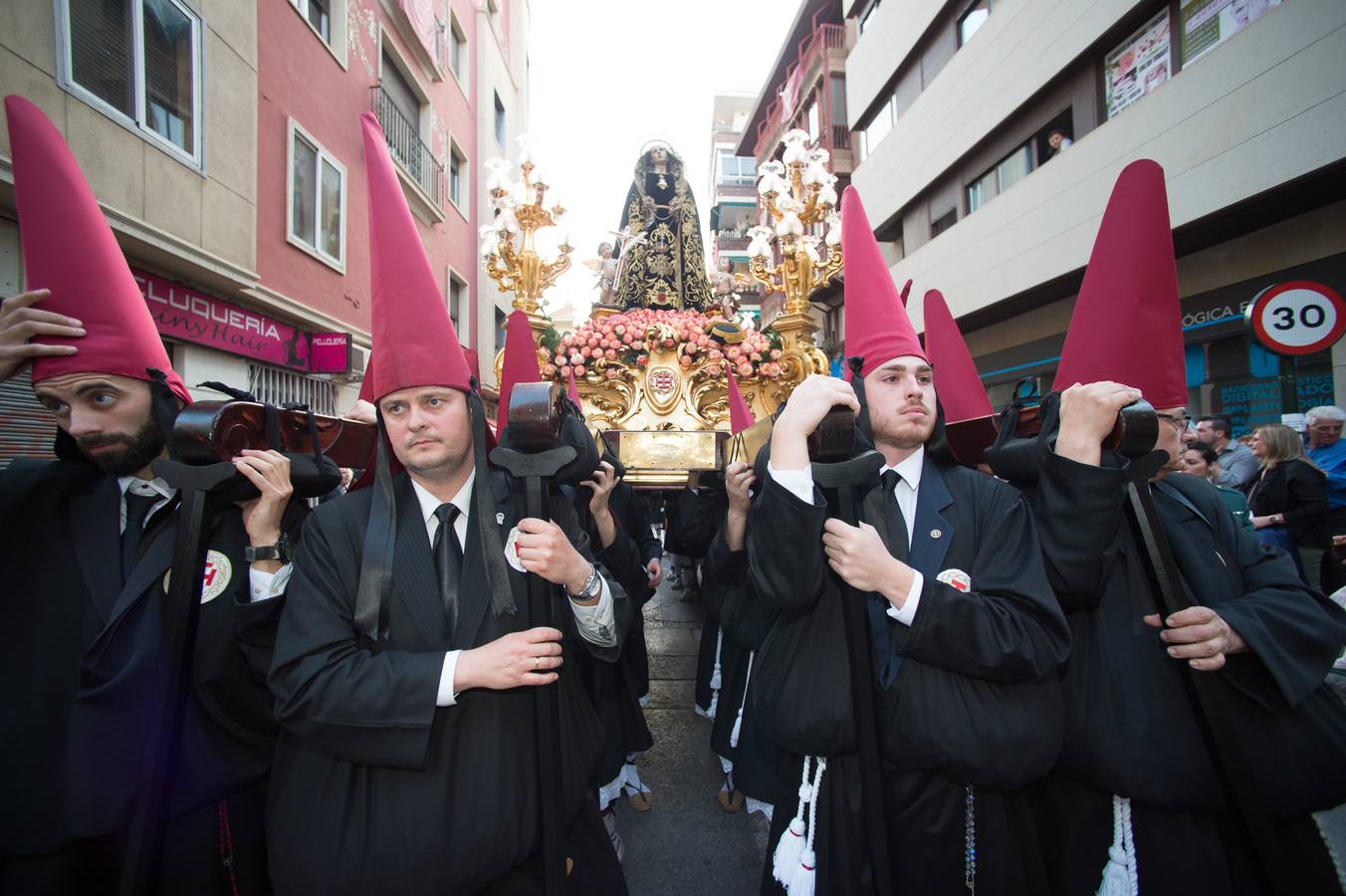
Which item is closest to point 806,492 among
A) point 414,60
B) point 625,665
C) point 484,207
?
point 625,665

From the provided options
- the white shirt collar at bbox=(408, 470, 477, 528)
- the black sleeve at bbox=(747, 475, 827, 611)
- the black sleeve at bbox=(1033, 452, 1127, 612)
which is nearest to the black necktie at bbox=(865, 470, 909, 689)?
the black sleeve at bbox=(747, 475, 827, 611)

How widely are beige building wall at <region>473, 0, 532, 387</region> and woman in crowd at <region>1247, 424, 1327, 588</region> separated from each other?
488 inches

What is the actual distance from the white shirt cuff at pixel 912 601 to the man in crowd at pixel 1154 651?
0.49m

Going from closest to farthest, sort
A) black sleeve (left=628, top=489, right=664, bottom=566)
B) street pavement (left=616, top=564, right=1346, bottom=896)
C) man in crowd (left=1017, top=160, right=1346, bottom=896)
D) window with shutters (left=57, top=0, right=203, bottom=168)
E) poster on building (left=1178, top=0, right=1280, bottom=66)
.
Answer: man in crowd (left=1017, top=160, right=1346, bottom=896)
street pavement (left=616, top=564, right=1346, bottom=896)
black sleeve (left=628, top=489, right=664, bottom=566)
window with shutters (left=57, top=0, right=203, bottom=168)
poster on building (left=1178, top=0, right=1280, bottom=66)

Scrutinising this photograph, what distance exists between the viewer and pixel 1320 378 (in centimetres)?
727

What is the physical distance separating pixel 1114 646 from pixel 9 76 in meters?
7.50

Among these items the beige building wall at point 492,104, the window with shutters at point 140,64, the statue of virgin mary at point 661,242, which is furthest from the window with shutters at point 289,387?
the beige building wall at point 492,104

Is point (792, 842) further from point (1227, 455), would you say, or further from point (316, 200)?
point (316, 200)

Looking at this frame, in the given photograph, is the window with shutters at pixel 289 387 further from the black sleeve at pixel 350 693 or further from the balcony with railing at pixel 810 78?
the balcony with railing at pixel 810 78

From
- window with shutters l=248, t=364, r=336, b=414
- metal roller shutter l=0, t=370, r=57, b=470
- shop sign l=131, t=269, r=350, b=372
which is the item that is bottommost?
metal roller shutter l=0, t=370, r=57, b=470

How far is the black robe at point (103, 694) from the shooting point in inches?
64.0

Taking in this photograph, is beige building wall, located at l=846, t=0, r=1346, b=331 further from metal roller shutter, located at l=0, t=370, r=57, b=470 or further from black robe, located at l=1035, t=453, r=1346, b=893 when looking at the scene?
metal roller shutter, located at l=0, t=370, r=57, b=470

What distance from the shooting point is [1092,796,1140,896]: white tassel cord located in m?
1.65

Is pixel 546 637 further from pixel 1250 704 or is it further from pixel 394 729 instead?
pixel 1250 704
